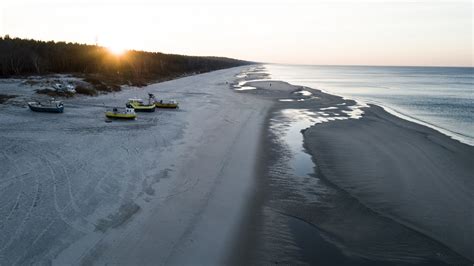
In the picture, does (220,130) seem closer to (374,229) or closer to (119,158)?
(119,158)

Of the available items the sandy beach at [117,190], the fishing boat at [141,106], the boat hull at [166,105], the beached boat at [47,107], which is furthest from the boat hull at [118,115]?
the boat hull at [166,105]

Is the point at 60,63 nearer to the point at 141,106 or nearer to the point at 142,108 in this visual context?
the point at 141,106

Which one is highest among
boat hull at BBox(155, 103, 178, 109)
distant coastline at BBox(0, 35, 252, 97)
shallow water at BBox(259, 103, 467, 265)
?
distant coastline at BBox(0, 35, 252, 97)

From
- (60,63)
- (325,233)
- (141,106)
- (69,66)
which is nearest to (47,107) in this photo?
(141,106)

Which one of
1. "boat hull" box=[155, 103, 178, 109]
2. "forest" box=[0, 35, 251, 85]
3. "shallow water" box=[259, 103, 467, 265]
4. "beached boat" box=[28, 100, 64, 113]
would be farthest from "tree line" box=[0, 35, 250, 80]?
"shallow water" box=[259, 103, 467, 265]

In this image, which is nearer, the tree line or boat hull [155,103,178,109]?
boat hull [155,103,178,109]

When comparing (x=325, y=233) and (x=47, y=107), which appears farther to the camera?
(x=47, y=107)

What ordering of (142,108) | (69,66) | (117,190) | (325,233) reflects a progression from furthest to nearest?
(69,66) → (142,108) → (117,190) → (325,233)

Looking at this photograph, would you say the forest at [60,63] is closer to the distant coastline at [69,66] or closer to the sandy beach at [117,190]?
the distant coastline at [69,66]

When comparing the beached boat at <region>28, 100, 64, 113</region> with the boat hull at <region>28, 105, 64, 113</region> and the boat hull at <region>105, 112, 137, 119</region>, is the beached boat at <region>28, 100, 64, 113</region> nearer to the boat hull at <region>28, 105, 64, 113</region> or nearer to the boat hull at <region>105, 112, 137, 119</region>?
the boat hull at <region>28, 105, 64, 113</region>

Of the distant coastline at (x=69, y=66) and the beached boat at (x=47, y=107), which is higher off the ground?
the distant coastline at (x=69, y=66)

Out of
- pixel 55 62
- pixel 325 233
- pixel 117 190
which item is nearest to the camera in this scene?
pixel 325 233
